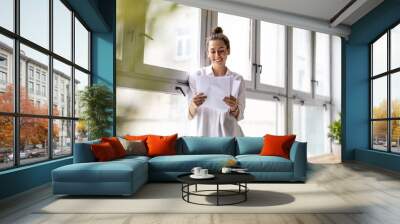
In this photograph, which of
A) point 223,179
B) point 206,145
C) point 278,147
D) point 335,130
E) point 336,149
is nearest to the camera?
point 223,179

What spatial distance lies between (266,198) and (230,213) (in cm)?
85

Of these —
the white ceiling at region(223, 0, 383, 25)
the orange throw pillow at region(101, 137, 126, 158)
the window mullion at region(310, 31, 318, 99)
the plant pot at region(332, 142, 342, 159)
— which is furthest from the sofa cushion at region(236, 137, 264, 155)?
the plant pot at region(332, 142, 342, 159)

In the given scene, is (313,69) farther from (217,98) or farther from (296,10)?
(217,98)

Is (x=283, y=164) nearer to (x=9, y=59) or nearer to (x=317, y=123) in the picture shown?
(x=9, y=59)

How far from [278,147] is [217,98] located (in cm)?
142

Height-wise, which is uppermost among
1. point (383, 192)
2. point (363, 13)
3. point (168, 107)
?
point (363, 13)

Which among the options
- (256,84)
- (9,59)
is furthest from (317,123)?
Answer: (9,59)

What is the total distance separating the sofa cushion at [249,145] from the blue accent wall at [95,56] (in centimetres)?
245

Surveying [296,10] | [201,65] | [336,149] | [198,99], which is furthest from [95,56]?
[336,149]

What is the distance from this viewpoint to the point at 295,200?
165 inches

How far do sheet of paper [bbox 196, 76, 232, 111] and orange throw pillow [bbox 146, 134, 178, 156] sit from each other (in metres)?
0.96

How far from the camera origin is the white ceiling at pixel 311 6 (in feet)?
23.4

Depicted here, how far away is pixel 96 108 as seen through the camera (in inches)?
259

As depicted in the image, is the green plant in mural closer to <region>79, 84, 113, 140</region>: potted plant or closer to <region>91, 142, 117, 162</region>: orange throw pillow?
<region>79, 84, 113, 140</region>: potted plant
